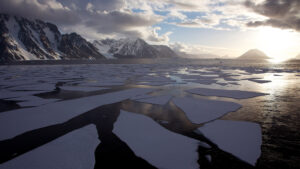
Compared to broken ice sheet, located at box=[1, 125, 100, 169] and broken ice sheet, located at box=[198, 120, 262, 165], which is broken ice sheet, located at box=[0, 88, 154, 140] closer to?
broken ice sheet, located at box=[1, 125, 100, 169]

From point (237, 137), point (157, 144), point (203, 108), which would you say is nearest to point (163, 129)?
point (157, 144)

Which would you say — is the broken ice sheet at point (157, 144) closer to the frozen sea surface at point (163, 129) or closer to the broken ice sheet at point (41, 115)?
the frozen sea surface at point (163, 129)

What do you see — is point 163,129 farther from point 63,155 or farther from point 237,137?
point 63,155

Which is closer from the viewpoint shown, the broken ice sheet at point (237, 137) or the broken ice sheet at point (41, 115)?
the broken ice sheet at point (237, 137)

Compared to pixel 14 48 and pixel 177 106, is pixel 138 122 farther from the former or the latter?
pixel 14 48

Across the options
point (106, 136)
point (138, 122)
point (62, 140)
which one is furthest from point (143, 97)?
point (62, 140)

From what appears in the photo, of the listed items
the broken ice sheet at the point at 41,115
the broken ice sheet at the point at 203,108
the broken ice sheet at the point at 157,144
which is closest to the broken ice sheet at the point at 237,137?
Result: the broken ice sheet at the point at 203,108
